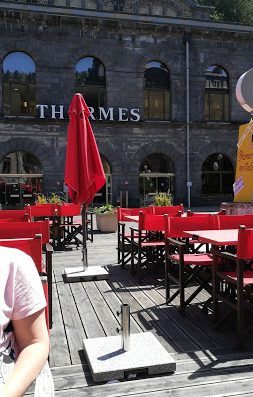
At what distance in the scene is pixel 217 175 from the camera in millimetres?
26688

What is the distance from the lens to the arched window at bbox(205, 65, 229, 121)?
26.2 m

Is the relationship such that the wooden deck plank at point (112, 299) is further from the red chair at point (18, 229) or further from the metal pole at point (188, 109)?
the metal pole at point (188, 109)

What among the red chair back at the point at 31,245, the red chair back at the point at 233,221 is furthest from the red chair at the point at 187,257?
the red chair back at the point at 31,245

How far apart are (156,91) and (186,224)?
20.9 meters

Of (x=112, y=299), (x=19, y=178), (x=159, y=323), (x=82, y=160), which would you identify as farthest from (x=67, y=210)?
(x=19, y=178)

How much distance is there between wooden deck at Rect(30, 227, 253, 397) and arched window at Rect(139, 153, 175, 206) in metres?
18.2

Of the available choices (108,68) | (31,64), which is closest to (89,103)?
(108,68)

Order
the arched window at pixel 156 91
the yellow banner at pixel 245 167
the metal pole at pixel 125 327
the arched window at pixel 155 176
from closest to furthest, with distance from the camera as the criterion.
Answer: the metal pole at pixel 125 327
the yellow banner at pixel 245 167
the arched window at pixel 156 91
the arched window at pixel 155 176

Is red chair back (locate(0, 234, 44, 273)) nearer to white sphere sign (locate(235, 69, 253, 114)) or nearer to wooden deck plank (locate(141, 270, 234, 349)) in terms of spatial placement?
wooden deck plank (locate(141, 270, 234, 349))

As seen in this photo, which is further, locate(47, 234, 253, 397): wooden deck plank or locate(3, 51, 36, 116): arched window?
locate(3, 51, 36, 116): arched window

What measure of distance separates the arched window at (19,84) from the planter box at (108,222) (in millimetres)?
11930

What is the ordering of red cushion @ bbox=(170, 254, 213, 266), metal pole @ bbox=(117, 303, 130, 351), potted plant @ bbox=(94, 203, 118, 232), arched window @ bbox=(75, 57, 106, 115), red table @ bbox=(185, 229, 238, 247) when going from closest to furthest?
metal pole @ bbox=(117, 303, 130, 351) < red table @ bbox=(185, 229, 238, 247) < red cushion @ bbox=(170, 254, 213, 266) < potted plant @ bbox=(94, 203, 118, 232) < arched window @ bbox=(75, 57, 106, 115)

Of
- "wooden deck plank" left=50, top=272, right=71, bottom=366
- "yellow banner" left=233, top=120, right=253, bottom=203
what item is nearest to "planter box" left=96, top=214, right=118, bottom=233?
"yellow banner" left=233, top=120, right=253, bottom=203

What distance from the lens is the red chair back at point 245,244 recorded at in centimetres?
404
